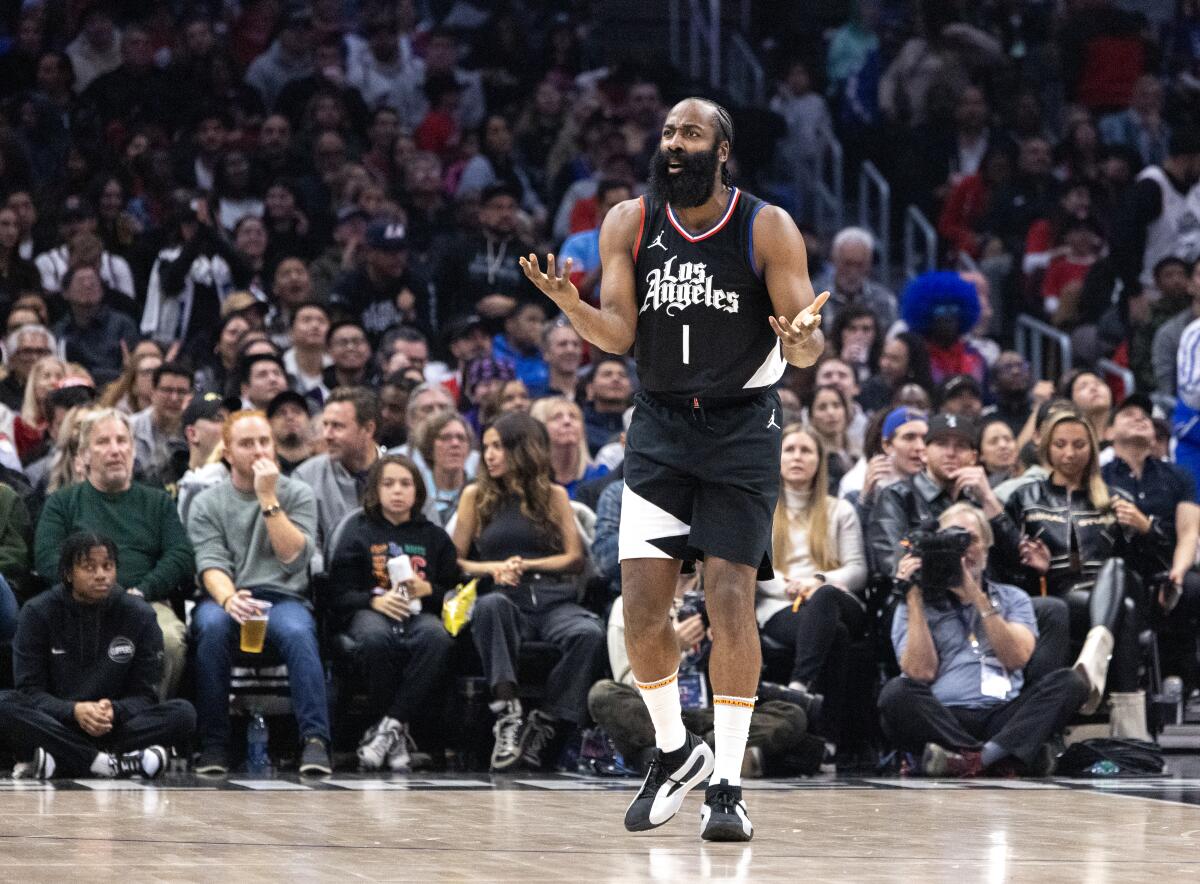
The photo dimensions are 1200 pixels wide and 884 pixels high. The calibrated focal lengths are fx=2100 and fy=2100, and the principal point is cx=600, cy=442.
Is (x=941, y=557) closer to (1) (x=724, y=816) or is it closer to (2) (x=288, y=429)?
(1) (x=724, y=816)

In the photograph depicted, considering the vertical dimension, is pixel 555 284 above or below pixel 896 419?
below

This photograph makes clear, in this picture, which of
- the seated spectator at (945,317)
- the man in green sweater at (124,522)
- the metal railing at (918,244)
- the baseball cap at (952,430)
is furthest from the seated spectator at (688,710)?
the metal railing at (918,244)

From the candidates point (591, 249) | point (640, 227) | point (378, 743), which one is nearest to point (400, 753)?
point (378, 743)

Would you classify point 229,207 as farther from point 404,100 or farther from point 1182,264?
point 1182,264

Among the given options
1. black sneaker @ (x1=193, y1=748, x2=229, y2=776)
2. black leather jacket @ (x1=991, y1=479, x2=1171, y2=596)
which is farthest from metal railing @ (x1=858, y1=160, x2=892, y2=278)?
black sneaker @ (x1=193, y1=748, x2=229, y2=776)

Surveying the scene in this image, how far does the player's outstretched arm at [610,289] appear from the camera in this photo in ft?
19.0

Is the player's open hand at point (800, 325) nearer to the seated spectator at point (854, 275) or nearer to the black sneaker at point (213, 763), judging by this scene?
the black sneaker at point (213, 763)

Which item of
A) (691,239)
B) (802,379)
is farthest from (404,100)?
(691,239)

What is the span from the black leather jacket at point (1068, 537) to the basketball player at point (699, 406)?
353cm

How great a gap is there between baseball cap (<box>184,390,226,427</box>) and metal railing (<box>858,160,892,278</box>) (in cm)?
672

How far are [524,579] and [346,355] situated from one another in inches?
96.3

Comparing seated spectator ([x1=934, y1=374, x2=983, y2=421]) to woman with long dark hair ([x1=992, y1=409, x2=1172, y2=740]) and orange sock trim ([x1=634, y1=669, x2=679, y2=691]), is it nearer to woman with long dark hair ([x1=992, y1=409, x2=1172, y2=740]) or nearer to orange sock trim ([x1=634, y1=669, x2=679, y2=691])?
woman with long dark hair ([x1=992, y1=409, x2=1172, y2=740])

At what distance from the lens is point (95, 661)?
27.6ft

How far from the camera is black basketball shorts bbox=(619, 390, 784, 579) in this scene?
19.4ft
